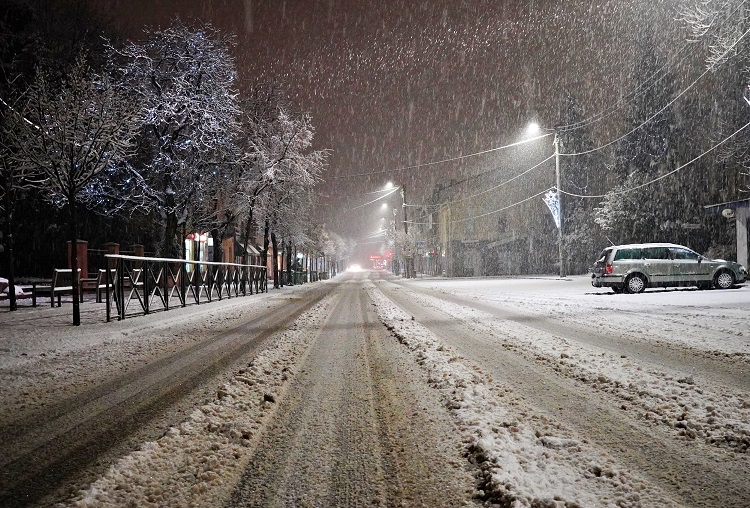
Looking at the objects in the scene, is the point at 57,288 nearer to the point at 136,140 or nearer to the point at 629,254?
the point at 136,140

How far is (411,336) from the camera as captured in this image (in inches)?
296

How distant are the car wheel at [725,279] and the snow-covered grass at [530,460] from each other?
17760 mm

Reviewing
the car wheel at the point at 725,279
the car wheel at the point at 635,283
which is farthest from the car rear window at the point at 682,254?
the car wheel at the point at 635,283

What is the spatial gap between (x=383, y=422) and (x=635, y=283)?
1674cm

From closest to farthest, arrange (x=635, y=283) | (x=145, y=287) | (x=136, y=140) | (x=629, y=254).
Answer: (x=145, y=287) → (x=635, y=283) → (x=629, y=254) → (x=136, y=140)

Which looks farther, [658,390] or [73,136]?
[73,136]

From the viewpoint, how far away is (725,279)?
17.7 meters

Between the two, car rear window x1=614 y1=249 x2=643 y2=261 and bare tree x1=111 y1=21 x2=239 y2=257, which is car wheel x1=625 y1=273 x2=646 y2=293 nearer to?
car rear window x1=614 y1=249 x2=643 y2=261

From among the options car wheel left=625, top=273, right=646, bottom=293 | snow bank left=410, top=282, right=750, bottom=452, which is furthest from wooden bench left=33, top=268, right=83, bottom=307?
car wheel left=625, top=273, right=646, bottom=293

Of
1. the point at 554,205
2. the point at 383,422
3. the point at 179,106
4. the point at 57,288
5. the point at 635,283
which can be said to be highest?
the point at 179,106

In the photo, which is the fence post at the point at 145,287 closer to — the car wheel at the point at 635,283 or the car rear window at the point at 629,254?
the car rear window at the point at 629,254

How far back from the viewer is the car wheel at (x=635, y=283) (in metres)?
17.2

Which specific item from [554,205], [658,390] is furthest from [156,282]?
[554,205]

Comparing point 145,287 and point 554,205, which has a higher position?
point 554,205
